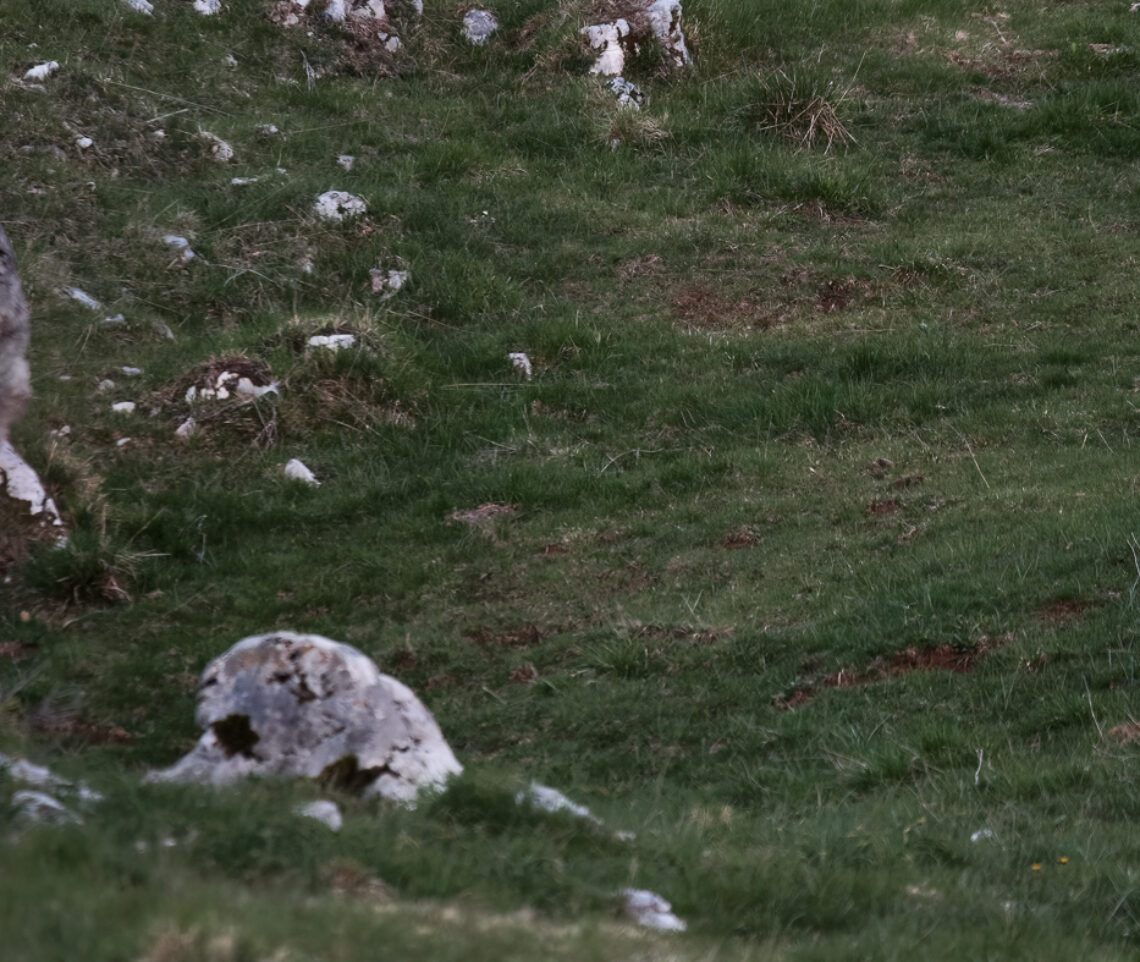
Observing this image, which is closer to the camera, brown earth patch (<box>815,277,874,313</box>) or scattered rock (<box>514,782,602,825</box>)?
scattered rock (<box>514,782,602,825</box>)

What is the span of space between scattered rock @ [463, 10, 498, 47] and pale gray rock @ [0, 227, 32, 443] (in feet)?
33.9

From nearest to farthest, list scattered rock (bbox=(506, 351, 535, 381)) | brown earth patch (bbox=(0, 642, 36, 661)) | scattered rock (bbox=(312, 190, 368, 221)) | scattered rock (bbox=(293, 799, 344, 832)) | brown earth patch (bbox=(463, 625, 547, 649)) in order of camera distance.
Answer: scattered rock (bbox=(293, 799, 344, 832)) → brown earth patch (bbox=(0, 642, 36, 661)) → brown earth patch (bbox=(463, 625, 547, 649)) → scattered rock (bbox=(506, 351, 535, 381)) → scattered rock (bbox=(312, 190, 368, 221))

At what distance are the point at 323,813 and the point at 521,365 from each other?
7.40 m

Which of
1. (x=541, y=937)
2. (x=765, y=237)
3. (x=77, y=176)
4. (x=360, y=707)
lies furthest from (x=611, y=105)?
(x=541, y=937)

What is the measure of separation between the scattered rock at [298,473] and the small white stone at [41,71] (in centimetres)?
643

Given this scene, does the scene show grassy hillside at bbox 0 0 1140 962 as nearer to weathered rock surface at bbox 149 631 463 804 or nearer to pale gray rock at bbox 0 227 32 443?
weathered rock surface at bbox 149 631 463 804

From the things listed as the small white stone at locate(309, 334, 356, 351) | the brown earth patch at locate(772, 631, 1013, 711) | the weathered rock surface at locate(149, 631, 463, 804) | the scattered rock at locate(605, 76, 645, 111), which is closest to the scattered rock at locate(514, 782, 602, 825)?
the weathered rock surface at locate(149, 631, 463, 804)

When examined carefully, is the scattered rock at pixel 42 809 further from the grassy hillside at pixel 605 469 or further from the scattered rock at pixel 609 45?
Answer: the scattered rock at pixel 609 45

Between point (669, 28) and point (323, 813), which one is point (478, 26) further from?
point (323, 813)

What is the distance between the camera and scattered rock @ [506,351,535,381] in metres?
11.3

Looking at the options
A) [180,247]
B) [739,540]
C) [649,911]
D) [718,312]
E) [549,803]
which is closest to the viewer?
[649,911]

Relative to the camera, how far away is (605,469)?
10.0 m

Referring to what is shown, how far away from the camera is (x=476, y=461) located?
1014 cm

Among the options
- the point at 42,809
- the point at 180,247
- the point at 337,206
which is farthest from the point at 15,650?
the point at 337,206
